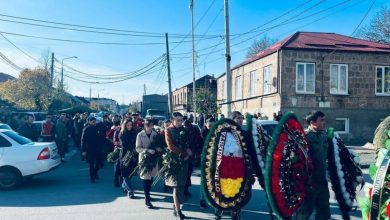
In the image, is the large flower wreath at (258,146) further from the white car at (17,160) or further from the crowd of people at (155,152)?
the white car at (17,160)

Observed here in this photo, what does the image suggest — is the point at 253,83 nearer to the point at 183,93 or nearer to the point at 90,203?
the point at 90,203

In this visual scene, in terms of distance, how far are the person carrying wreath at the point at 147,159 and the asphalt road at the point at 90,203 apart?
431 mm

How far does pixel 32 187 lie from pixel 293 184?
7.66 m

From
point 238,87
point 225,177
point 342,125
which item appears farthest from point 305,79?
point 225,177

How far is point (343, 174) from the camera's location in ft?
17.1

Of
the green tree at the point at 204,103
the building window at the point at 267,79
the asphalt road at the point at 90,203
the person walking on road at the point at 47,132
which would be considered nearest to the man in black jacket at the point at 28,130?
the person walking on road at the point at 47,132

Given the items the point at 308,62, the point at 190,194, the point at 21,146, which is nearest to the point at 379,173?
the point at 190,194

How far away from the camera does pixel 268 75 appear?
74.7 ft

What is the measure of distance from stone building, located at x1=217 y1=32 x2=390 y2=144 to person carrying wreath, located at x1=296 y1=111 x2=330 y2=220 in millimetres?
15581

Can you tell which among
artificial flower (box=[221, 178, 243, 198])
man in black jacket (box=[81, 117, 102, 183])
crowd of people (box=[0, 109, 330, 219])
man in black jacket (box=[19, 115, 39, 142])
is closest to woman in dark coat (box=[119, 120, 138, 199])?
crowd of people (box=[0, 109, 330, 219])

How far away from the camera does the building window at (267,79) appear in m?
22.3

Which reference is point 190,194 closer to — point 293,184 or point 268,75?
point 293,184

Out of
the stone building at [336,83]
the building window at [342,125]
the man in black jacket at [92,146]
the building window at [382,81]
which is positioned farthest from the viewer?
the building window at [382,81]

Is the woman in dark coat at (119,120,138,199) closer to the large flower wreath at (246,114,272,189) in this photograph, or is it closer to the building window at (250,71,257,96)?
the large flower wreath at (246,114,272,189)
